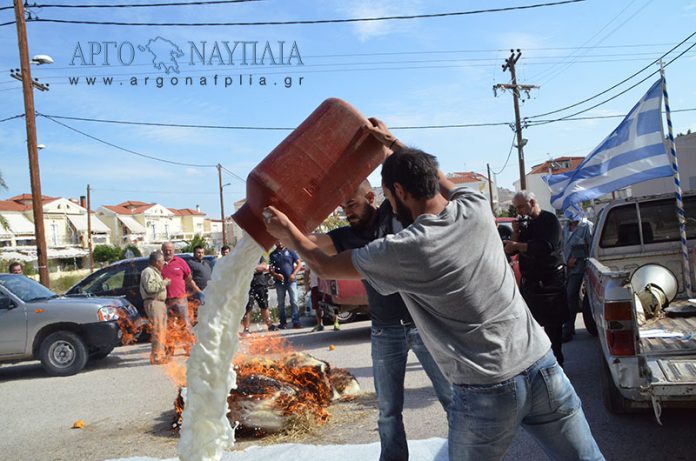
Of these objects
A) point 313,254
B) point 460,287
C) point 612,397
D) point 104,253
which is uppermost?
point 104,253

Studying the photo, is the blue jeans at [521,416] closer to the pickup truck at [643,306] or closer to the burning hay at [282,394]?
the pickup truck at [643,306]

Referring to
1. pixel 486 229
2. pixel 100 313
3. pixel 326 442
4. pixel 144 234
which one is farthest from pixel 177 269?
pixel 144 234

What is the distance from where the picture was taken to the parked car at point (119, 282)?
1195 centimetres

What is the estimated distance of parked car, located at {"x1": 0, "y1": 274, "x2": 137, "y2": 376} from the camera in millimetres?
9188

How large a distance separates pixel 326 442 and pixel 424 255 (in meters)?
3.34

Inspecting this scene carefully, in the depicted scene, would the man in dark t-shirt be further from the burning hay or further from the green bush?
the green bush

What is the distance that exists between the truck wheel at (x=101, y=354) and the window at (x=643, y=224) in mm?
7753

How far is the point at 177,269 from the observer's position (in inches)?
400

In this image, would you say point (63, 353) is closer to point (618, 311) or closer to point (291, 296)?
point (291, 296)

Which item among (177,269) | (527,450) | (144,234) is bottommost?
(527,450)

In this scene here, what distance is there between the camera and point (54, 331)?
30.7 ft

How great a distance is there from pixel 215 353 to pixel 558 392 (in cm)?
153

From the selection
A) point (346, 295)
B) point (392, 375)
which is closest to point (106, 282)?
point (346, 295)

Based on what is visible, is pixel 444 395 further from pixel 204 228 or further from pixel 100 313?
pixel 204 228
